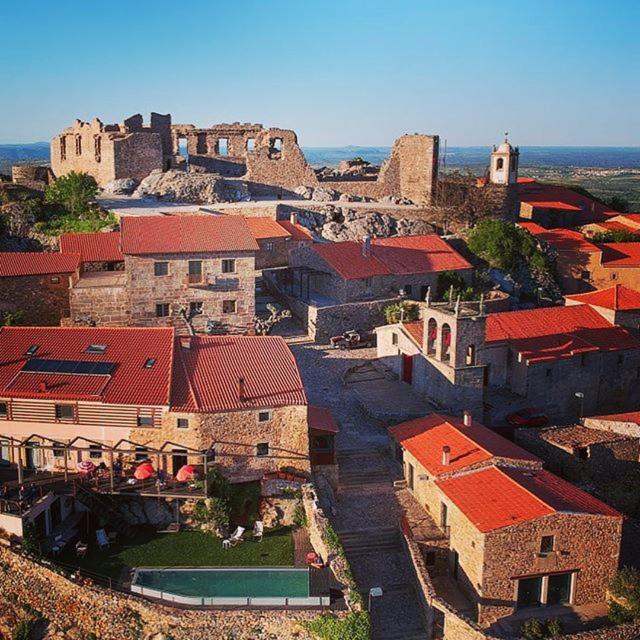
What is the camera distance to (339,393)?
3519 centimetres

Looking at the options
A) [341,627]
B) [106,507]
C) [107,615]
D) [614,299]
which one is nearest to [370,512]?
[341,627]

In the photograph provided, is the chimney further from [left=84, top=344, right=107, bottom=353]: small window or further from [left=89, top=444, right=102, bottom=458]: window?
[left=89, top=444, right=102, bottom=458]: window

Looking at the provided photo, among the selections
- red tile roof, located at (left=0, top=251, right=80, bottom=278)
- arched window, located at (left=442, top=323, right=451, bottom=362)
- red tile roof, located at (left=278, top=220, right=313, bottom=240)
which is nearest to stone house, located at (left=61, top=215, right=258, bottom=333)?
red tile roof, located at (left=0, top=251, right=80, bottom=278)

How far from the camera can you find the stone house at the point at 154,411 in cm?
2638

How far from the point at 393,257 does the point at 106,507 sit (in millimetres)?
24585

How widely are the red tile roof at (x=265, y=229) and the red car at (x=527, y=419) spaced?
59.9 ft

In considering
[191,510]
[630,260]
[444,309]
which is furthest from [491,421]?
[630,260]

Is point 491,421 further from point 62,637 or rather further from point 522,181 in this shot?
point 522,181

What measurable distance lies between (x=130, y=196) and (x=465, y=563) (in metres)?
37.6

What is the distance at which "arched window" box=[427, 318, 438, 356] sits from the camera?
3546 cm

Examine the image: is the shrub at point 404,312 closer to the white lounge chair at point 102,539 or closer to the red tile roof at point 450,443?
the red tile roof at point 450,443

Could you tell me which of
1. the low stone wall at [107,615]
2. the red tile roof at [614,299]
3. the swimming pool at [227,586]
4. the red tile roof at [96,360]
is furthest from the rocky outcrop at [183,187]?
the swimming pool at [227,586]

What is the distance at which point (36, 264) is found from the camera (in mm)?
38250

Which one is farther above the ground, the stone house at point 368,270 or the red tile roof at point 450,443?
the stone house at point 368,270
